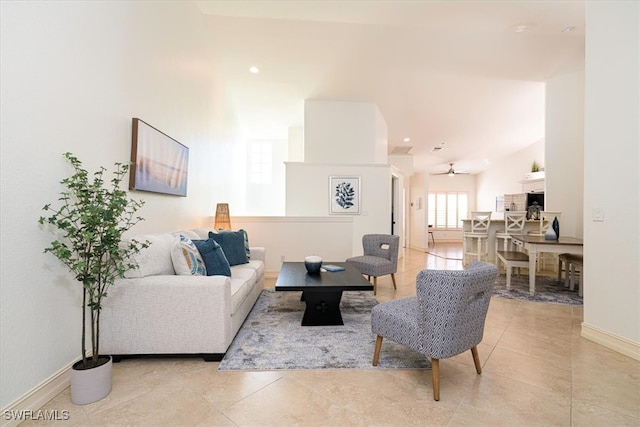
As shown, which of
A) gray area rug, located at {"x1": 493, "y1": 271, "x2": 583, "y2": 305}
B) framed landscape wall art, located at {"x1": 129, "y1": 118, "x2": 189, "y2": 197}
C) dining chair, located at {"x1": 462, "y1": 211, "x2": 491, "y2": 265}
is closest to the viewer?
framed landscape wall art, located at {"x1": 129, "y1": 118, "x2": 189, "y2": 197}

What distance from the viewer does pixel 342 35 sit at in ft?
13.3

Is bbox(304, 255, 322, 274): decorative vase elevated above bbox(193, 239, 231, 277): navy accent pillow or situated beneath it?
situated beneath

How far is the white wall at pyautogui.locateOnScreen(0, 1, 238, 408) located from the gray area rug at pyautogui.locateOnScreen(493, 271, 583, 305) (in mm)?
4718

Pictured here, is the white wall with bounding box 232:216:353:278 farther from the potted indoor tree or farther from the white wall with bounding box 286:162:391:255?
the potted indoor tree

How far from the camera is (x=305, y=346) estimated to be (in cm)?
239

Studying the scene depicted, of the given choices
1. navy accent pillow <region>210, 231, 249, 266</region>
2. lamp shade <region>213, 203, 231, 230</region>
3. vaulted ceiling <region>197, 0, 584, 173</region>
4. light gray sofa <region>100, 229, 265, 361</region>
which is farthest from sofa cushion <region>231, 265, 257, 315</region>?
vaulted ceiling <region>197, 0, 584, 173</region>

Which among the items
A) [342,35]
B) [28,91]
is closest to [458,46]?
[342,35]

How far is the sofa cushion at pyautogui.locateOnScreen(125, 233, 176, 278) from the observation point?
7.07 ft

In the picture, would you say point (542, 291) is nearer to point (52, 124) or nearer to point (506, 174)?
point (52, 124)

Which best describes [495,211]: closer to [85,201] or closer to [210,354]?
[210,354]

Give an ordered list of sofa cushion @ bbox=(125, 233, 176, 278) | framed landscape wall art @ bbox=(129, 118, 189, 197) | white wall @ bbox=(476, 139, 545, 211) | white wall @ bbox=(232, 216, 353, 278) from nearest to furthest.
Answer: sofa cushion @ bbox=(125, 233, 176, 278) → framed landscape wall art @ bbox=(129, 118, 189, 197) → white wall @ bbox=(232, 216, 353, 278) → white wall @ bbox=(476, 139, 545, 211)

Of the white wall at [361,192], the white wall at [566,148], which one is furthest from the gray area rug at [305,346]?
the white wall at [566,148]

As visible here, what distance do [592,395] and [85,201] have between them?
3.31 metres

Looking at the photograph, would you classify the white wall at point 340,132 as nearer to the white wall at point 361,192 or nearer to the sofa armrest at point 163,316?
the white wall at point 361,192
